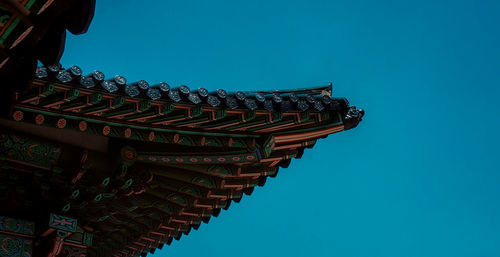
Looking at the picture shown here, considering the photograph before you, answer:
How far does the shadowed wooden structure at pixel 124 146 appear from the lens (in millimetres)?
7484

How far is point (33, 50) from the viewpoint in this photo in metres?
4.73

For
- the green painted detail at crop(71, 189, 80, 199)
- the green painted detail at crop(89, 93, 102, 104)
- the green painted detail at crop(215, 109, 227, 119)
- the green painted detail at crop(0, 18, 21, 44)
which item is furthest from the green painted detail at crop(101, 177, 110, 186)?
the green painted detail at crop(0, 18, 21, 44)

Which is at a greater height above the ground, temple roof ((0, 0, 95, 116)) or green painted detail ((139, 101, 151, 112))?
green painted detail ((139, 101, 151, 112))

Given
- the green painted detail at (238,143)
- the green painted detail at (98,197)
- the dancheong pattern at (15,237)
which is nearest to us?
the dancheong pattern at (15,237)

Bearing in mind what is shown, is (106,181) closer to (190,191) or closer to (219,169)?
(190,191)

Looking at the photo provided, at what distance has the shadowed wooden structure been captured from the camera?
7484mm

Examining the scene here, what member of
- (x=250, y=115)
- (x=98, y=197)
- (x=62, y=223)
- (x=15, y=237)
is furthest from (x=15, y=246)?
(x=250, y=115)

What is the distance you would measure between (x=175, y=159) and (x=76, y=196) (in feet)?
4.34

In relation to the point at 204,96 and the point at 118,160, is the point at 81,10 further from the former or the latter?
the point at 118,160

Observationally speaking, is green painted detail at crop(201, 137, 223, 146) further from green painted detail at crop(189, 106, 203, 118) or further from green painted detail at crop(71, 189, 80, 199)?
green painted detail at crop(71, 189, 80, 199)

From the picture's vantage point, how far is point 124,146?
329 inches

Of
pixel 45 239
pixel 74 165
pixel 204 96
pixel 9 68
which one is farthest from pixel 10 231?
pixel 9 68

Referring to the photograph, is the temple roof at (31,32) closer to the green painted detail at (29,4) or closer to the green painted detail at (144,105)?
the green painted detail at (29,4)

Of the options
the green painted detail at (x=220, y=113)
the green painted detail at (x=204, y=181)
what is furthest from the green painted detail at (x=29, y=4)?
the green painted detail at (x=204, y=181)
